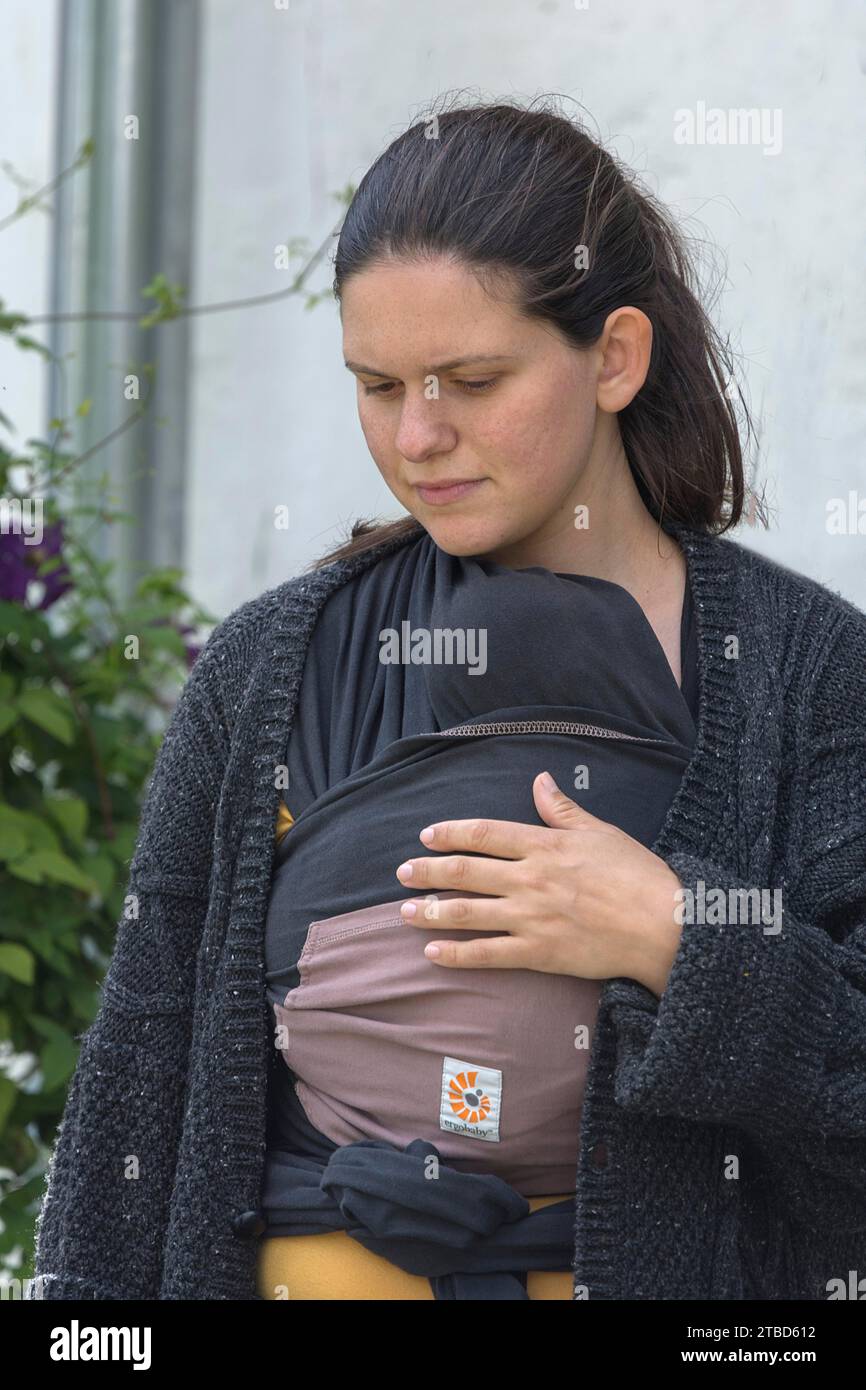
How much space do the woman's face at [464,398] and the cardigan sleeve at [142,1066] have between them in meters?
0.26

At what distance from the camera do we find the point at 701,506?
1.52m

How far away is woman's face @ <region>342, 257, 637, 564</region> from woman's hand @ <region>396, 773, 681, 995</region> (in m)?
0.25

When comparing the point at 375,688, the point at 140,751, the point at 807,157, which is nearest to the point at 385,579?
the point at 375,688

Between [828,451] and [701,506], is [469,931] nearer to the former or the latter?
[701,506]

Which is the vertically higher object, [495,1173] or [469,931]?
[469,931]

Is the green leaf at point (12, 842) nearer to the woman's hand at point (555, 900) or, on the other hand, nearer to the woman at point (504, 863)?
the woman at point (504, 863)

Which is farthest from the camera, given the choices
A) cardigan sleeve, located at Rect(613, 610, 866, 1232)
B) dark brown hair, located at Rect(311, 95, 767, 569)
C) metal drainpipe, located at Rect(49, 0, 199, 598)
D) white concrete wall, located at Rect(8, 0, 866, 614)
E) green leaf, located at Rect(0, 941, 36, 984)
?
metal drainpipe, located at Rect(49, 0, 199, 598)

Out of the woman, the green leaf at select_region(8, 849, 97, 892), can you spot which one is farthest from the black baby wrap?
the green leaf at select_region(8, 849, 97, 892)

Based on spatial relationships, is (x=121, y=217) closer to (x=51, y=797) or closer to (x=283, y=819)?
(x=51, y=797)

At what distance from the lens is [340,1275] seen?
130 centimetres

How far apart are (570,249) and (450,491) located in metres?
0.23

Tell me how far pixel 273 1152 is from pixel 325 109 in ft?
7.97

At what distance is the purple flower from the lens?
2514mm

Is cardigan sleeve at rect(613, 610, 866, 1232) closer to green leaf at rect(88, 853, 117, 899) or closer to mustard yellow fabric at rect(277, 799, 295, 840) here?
mustard yellow fabric at rect(277, 799, 295, 840)
